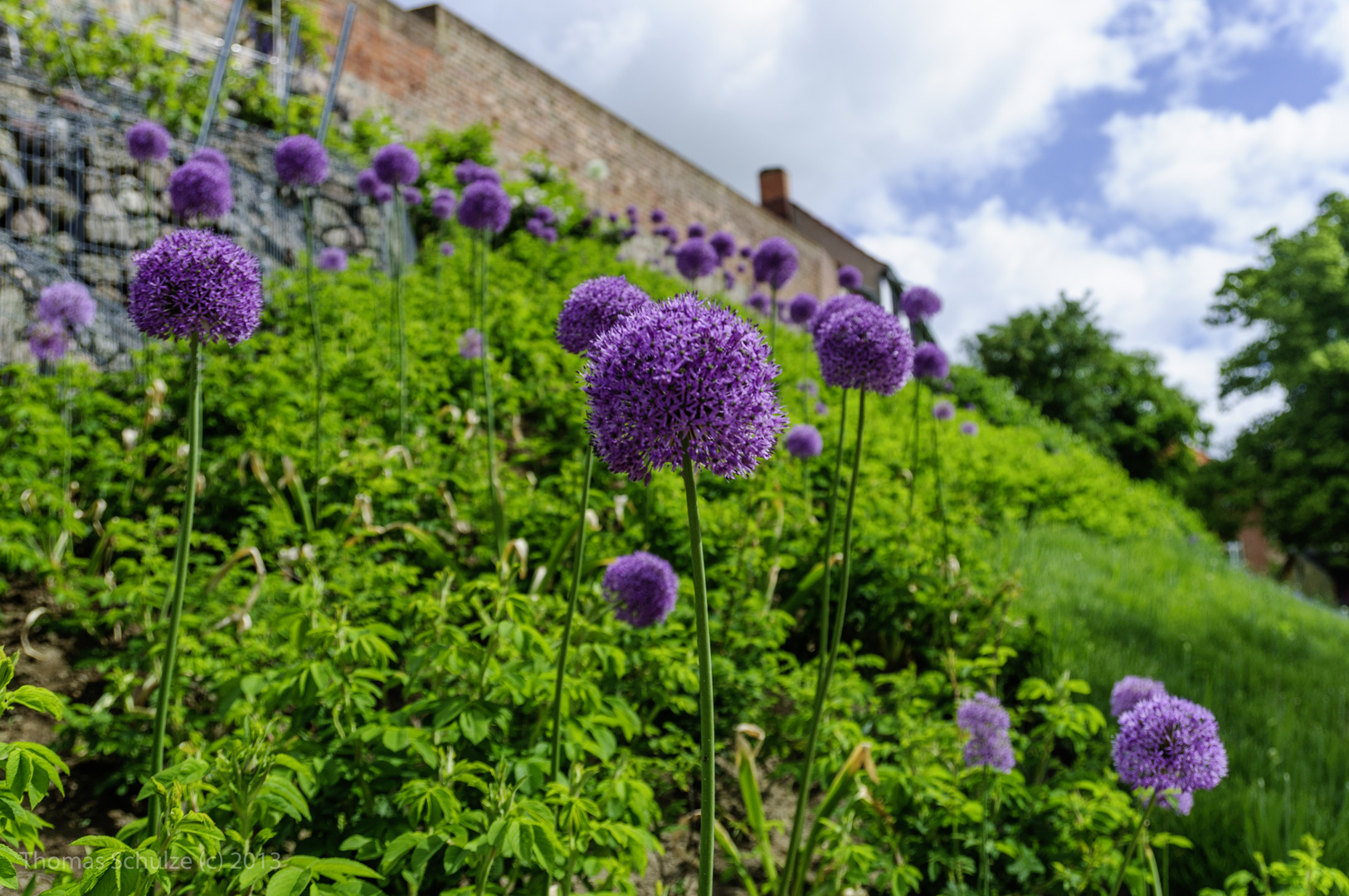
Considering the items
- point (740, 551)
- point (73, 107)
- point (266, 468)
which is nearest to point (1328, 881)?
point (740, 551)

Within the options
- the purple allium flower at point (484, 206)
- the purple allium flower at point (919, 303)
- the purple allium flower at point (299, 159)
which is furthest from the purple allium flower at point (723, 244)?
the purple allium flower at point (299, 159)

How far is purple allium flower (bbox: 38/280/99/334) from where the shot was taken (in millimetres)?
4355

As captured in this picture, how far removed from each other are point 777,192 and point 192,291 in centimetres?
2510

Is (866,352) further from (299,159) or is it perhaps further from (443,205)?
(443,205)

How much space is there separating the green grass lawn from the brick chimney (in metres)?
20.0

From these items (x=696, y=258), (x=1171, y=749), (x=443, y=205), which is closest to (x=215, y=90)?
(x=443, y=205)

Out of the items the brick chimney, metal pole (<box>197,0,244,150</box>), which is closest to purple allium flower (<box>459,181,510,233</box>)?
metal pole (<box>197,0,244,150</box>)

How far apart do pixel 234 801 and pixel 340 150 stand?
918cm

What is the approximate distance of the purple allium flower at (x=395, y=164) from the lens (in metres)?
4.44

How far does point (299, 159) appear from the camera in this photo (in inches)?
159

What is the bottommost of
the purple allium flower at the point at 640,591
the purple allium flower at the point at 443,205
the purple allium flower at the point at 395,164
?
the purple allium flower at the point at 640,591

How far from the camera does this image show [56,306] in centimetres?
436

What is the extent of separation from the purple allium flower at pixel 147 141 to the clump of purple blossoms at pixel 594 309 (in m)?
3.45

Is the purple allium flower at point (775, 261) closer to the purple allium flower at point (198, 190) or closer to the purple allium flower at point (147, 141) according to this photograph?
the purple allium flower at point (198, 190)
